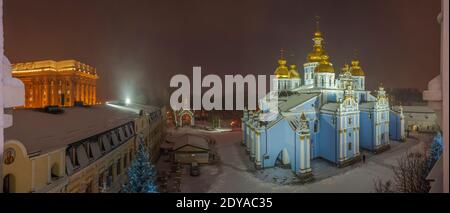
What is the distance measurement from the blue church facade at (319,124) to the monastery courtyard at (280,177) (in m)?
0.49

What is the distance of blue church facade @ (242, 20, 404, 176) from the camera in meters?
11.6

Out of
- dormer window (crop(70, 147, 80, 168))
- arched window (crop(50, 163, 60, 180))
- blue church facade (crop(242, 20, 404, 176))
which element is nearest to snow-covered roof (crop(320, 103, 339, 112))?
blue church facade (crop(242, 20, 404, 176))

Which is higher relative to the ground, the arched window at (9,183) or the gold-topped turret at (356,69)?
the gold-topped turret at (356,69)

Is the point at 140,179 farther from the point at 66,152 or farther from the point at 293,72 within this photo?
the point at 293,72

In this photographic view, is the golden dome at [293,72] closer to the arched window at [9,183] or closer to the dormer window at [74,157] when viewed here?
the dormer window at [74,157]

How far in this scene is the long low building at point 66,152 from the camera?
4254 mm

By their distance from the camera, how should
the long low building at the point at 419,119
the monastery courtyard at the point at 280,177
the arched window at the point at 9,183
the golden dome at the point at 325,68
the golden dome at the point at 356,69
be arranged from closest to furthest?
the arched window at the point at 9,183 → the monastery courtyard at the point at 280,177 → the golden dome at the point at 325,68 → the golden dome at the point at 356,69 → the long low building at the point at 419,119

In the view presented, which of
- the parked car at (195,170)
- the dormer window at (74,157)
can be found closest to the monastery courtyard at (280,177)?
the parked car at (195,170)

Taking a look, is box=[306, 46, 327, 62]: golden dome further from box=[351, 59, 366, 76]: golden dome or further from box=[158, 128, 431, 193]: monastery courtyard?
box=[158, 128, 431, 193]: monastery courtyard

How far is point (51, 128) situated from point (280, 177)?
25.8ft

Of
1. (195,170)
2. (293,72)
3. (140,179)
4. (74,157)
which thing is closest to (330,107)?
(293,72)

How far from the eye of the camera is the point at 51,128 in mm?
6199

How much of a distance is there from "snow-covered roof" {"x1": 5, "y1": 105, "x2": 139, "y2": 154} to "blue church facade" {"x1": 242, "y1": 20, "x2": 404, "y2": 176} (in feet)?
21.2

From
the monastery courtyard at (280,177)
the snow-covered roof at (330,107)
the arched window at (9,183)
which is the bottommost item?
the monastery courtyard at (280,177)
